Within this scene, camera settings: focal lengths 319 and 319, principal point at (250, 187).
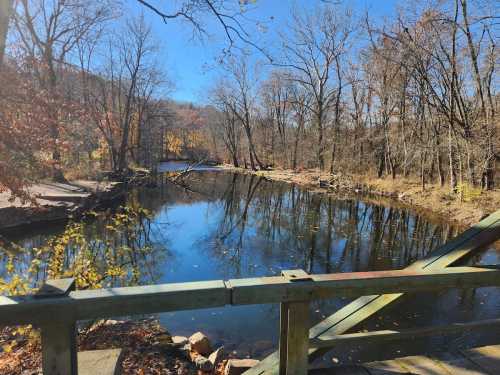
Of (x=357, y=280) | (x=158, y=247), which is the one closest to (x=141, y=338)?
(x=357, y=280)

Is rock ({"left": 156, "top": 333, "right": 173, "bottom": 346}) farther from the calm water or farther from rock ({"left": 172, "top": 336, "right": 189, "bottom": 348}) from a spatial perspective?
the calm water

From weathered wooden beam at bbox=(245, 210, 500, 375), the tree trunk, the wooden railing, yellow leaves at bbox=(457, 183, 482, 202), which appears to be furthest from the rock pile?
yellow leaves at bbox=(457, 183, 482, 202)

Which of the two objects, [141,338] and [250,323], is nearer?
[141,338]

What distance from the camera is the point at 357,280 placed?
5.75ft

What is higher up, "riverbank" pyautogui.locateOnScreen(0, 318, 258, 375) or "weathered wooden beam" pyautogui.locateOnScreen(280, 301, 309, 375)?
"weathered wooden beam" pyautogui.locateOnScreen(280, 301, 309, 375)

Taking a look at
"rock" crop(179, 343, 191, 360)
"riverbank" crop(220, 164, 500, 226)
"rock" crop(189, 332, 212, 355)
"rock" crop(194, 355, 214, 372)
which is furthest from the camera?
"riverbank" crop(220, 164, 500, 226)

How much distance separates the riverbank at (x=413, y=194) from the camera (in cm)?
1346

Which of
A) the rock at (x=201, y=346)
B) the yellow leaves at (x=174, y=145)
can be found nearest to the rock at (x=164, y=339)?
the rock at (x=201, y=346)

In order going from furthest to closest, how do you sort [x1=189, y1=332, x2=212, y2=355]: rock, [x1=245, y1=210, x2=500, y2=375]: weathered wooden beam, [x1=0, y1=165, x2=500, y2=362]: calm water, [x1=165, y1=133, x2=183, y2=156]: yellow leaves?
[x1=165, y1=133, x2=183, y2=156]: yellow leaves
[x1=0, y1=165, x2=500, y2=362]: calm water
[x1=189, y1=332, x2=212, y2=355]: rock
[x1=245, y1=210, x2=500, y2=375]: weathered wooden beam

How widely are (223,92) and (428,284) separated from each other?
40099 mm

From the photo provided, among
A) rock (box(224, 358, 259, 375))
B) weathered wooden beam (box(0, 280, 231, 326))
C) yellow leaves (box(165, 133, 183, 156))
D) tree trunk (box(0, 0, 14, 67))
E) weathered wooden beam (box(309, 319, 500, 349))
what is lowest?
rock (box(224, 358, 259, 375))

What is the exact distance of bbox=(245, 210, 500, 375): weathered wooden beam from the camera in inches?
79.3

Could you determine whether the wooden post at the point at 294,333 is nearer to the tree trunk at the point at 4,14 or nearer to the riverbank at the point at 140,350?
the riverbank at the point at 140,350

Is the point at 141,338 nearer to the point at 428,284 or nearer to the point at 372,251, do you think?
the point at 428,284
